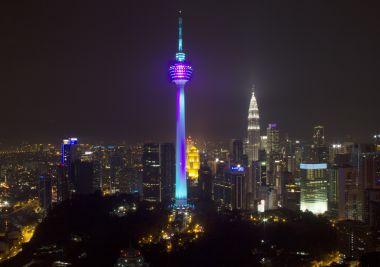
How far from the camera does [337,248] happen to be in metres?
12.7

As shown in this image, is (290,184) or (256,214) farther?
(290,184)

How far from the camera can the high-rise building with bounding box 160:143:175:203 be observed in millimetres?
20969

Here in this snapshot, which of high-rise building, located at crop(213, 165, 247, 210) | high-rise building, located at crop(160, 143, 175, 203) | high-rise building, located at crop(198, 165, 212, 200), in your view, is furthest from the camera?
high-rise building, located at crop(198, 165, 212, 200)

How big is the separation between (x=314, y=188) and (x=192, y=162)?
8.48 meters

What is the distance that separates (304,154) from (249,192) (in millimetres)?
4464

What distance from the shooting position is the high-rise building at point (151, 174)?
2058 cm

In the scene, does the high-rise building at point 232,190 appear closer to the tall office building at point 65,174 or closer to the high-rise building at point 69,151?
the tall office building at point 65,174

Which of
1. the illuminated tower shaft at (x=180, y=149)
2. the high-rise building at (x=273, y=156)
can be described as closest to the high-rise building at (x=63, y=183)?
the illuminated tower shaft at (x=180, y=149)

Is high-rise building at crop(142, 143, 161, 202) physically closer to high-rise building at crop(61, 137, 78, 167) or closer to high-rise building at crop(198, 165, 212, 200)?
high-rise building at crop(198, 165, 212, 200)

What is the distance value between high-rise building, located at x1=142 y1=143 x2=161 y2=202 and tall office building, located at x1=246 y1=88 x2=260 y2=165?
312 inches

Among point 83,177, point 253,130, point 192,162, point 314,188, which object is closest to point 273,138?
point 253,130

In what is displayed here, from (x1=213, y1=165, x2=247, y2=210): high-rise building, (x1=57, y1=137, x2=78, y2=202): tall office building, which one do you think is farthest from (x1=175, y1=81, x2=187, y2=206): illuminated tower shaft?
(x1=57, y1=137, x2=78, y2=202): tall office building

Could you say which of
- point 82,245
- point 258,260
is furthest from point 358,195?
point 82,245

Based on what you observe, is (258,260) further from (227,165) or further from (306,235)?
(227,165)
